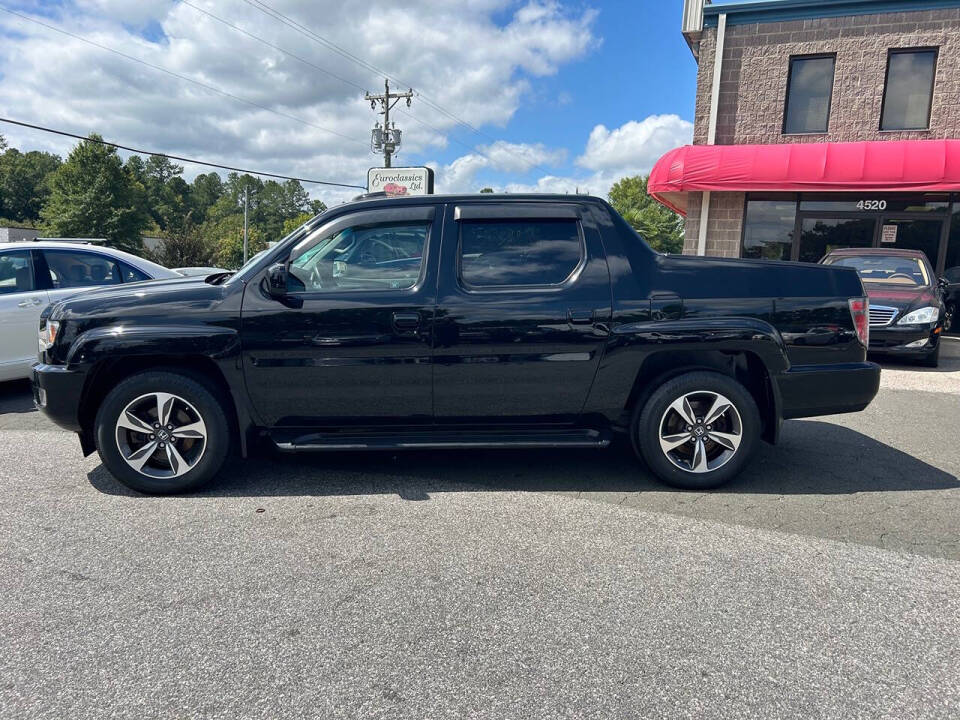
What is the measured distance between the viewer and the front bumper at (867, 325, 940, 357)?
9102mm

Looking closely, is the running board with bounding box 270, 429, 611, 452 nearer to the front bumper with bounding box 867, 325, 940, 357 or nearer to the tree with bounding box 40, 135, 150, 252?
the front bumper with bounding box 867, 325, 940, 357

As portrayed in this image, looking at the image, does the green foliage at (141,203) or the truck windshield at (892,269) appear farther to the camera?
the green foliage at (141,203)

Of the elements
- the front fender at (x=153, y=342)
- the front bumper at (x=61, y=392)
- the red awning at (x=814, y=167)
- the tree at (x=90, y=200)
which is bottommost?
the front bumper at (x=61, y=392)

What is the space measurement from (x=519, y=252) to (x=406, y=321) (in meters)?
0.85

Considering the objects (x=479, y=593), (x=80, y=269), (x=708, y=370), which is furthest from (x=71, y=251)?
(x=708, y=370)

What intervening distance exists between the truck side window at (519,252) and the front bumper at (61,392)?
2.44 metres

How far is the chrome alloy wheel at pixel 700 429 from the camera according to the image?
416cm

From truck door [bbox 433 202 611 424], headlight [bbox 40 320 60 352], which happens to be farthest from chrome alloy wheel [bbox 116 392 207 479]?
truck door [bbox 433 202 611 424]

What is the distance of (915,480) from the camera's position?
14.7 feet

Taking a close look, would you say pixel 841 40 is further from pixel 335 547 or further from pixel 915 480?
pixel 335 547

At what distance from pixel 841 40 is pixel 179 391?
1587 cm

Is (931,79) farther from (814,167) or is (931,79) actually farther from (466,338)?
(466,338)

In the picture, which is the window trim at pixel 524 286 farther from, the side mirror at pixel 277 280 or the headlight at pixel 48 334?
the headlight at pixel 48 334

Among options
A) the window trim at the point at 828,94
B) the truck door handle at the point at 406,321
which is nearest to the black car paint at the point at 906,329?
the window trim at the point at 828,94
